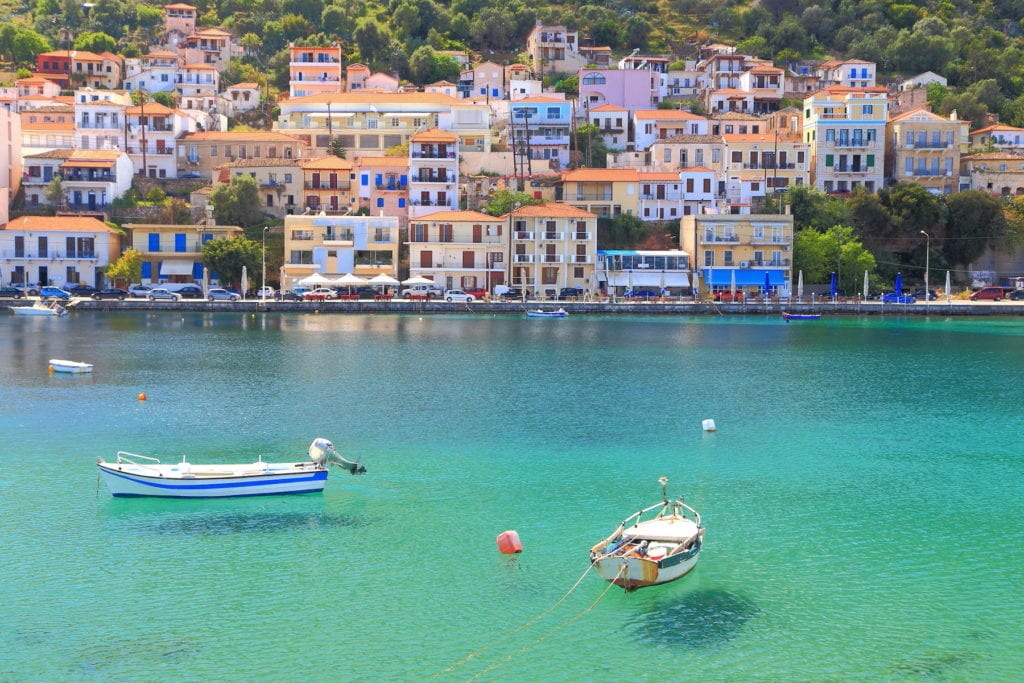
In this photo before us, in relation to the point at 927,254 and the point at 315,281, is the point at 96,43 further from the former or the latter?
the point at 927,254

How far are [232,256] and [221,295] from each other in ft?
9.30

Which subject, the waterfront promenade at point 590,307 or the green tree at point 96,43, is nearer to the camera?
the waterfront promenade at point 590,307

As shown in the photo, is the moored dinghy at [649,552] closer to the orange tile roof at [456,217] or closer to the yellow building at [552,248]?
the yellow building at [552,248]

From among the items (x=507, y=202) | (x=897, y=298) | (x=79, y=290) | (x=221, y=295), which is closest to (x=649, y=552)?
(x=221, y=295)

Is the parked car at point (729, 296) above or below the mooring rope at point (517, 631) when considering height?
above

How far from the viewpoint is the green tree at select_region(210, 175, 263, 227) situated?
261ft

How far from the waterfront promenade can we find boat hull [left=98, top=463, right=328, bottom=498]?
4871 centimetres

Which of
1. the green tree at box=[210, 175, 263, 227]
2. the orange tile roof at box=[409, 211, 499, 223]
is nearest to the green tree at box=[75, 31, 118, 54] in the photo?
the green tree at box=[210, 175, 263, 227]

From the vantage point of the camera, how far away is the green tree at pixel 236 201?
7962cm

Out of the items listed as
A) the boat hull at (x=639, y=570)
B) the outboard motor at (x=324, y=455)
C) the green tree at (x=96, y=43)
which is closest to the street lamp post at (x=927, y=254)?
the outboard motor at (x=324, y=455)

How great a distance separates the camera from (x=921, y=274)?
79688 millimetres

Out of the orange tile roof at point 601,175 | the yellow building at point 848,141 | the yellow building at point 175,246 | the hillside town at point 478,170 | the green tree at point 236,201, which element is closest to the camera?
the hillside town at point 478,170

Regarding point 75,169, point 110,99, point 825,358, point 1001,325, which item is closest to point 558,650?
point 825,358

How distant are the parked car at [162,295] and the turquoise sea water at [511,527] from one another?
29.5 m
